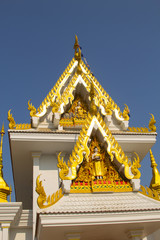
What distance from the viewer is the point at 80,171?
6.88m

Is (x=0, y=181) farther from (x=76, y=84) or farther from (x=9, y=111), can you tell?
(x=76, y=84)

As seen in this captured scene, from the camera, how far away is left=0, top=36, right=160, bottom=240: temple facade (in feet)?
20.0

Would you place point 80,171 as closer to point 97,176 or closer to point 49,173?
point 97,176

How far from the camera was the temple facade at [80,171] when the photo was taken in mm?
6082

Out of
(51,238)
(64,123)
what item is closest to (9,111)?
(64,123)

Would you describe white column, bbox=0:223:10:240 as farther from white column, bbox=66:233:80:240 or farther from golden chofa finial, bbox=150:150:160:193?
golden chofa finial, bbox=150:150:160:193

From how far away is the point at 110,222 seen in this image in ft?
19.8

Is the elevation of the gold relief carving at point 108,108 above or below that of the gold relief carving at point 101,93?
below

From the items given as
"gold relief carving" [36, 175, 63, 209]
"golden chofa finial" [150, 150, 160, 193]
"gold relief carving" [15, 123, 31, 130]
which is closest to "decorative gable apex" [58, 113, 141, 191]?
"gold relief carving" [36, 175, 63, 209]

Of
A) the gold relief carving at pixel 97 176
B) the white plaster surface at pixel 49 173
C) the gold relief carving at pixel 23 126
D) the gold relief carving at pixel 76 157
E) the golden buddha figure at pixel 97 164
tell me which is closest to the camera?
the gold relief carving at pixel 76 157

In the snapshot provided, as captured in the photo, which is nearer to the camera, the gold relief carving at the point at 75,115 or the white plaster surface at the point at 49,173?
the white plaster surface at the point at 49,173

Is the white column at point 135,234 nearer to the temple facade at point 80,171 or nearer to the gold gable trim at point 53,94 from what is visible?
the temple facade at point 80,171

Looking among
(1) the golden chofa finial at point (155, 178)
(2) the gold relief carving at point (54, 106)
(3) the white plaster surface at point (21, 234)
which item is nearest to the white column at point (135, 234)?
(3) the white plaster surface at point (21, 234)

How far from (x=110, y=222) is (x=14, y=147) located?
15.4ft
